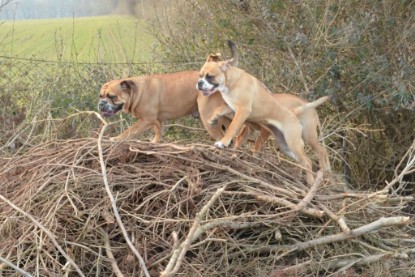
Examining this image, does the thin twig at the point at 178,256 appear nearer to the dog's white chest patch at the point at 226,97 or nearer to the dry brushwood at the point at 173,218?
the dry brushwood at the point at 173,218

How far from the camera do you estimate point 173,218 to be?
5.47m

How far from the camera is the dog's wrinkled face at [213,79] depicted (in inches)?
272

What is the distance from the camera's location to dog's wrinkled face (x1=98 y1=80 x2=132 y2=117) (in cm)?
757

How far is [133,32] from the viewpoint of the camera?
12984 millimetres

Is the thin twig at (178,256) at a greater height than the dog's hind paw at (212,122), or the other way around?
the thin twig at (178,256)

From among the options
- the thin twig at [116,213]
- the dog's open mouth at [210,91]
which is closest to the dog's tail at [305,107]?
the dog's open mouth at [210,91]

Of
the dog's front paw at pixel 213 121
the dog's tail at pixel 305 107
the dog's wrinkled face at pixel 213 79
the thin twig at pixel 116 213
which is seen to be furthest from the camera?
the dog's tail at pixel 305 107

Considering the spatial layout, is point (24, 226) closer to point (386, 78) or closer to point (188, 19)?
point (386, 78)

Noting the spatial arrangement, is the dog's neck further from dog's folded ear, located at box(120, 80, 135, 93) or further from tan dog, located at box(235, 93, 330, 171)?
dog's folded ear, located at box(120, 80, 135, 93)

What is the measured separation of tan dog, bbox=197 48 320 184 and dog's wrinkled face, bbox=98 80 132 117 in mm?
980

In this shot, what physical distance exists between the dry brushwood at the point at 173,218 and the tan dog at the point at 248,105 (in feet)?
3.06

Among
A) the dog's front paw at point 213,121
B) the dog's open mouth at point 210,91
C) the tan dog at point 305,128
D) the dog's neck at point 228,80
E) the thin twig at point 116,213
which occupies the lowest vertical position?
the tan dog at point 305,128

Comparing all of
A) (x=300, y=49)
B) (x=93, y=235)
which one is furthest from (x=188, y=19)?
(x=93, y=235)

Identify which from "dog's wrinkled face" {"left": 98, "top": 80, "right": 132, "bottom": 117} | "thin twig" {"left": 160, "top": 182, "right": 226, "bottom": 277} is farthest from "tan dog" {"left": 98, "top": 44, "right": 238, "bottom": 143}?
"thin twig" {"left": 160, "top": 182, "right": 226, "bottom": 277}
